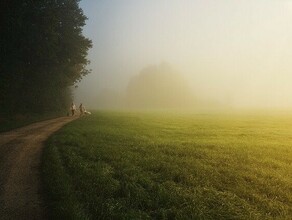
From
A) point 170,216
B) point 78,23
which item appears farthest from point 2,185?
point 78,23

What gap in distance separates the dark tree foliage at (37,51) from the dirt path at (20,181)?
686 inches

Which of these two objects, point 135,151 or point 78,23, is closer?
point 135,151

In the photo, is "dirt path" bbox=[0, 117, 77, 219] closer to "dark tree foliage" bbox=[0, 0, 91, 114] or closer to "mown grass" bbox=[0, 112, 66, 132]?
"mown grass" bbox=[0, 112, 66, 132]

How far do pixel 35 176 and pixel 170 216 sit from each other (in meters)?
6.81

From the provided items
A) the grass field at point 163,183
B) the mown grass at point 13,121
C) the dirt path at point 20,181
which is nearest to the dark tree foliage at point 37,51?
the mown grass at point 13,121

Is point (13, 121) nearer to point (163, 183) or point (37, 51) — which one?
point (37, 51)

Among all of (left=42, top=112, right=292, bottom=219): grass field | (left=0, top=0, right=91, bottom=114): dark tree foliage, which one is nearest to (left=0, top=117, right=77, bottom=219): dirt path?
(left=42, top=112, right=292, bottom=219): grass field

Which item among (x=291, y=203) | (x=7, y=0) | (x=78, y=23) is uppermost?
(x=78, y=23)

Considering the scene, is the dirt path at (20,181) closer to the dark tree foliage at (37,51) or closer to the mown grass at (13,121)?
the mown grass at (13,121)

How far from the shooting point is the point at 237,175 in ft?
52.4

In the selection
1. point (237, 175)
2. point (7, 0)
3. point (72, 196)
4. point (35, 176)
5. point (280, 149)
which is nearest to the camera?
point (72, 196)

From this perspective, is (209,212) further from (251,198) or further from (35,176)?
(35,176)

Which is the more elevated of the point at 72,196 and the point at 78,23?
the point at 78,23

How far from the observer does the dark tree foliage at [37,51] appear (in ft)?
123
